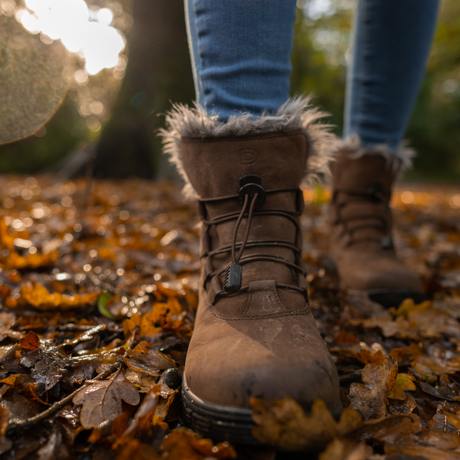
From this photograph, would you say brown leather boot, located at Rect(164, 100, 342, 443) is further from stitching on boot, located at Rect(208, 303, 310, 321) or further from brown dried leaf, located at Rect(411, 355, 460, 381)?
brown dried leaf, located at Rect(411, 355, 460, 381)

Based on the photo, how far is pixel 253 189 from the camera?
100cm

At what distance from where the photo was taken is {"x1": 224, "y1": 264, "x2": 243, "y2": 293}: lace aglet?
3.08 feet

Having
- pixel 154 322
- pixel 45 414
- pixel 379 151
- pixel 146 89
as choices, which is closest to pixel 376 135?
pixel 379 151

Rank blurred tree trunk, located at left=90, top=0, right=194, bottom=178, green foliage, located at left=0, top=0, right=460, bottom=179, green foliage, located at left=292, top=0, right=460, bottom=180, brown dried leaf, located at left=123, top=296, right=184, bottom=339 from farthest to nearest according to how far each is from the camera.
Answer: green foliage, located at left=292, top=0, right=460, bottom=180, green foliage, located at left=0, top=0, right=460, bottom=179, blurred tree trunk, located at left=90, top=0, right=194, bottom=178, brown dried leaf, located at left=123, top=296, right=184, bottom=339

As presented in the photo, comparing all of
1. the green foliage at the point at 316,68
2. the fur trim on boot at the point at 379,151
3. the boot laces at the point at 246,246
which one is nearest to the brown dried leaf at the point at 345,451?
the boot laces at the point at 246,246

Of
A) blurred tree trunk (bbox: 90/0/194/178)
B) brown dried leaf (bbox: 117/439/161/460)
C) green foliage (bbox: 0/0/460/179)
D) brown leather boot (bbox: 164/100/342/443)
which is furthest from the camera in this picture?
green foliage (bbox: 0/0/460/179)

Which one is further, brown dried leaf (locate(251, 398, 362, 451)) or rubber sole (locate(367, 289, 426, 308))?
rubber sole (locate(367, 289, 426, 308))

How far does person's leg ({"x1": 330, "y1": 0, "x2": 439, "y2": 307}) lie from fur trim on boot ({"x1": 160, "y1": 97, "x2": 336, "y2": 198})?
606 millimetres

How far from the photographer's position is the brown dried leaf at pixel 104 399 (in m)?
0.72

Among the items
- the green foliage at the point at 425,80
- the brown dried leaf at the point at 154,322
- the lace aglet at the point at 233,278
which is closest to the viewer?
the lace aglet at the point at 233,278

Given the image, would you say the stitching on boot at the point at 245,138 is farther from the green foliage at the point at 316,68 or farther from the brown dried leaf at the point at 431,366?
the green foliage at the point at 316,68

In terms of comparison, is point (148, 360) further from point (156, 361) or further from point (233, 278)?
point (233, 278)

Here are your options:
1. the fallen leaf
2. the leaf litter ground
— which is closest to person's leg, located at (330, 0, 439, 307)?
the leaf litter ground

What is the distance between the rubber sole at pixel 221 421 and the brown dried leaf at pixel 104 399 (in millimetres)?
147
